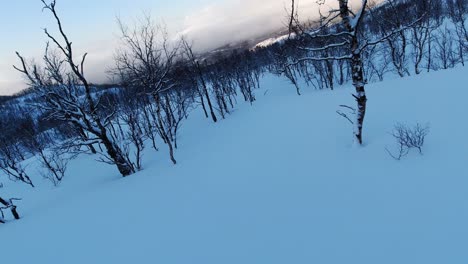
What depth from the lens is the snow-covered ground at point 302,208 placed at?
4512 millimetres

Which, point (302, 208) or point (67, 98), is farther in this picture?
point (67, 98)

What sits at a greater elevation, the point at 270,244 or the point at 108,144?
the point at 108,144

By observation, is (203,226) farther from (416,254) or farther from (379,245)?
(416,254)

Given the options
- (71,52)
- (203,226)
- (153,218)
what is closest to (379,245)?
(203,226)

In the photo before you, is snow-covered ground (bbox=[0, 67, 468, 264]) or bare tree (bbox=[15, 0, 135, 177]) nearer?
snow-covered ground (bbox=[0, 67, 468, 264])

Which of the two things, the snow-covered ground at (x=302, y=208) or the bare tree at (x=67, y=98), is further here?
the bare tree at (x=67, y=98)

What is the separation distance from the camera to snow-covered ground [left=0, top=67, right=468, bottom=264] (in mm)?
4512

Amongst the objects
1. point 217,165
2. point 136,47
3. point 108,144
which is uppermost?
point 136,47

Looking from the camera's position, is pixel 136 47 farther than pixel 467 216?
Yes

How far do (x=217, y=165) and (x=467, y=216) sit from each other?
7.58 meters

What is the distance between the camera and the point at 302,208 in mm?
5785

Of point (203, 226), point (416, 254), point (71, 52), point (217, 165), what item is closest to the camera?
point (416, 254)

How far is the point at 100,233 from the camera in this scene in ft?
23.1

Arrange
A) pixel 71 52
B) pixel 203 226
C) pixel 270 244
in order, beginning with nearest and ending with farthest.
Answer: pixel 270 244 → pixel 203 226 → pixel 71 52
